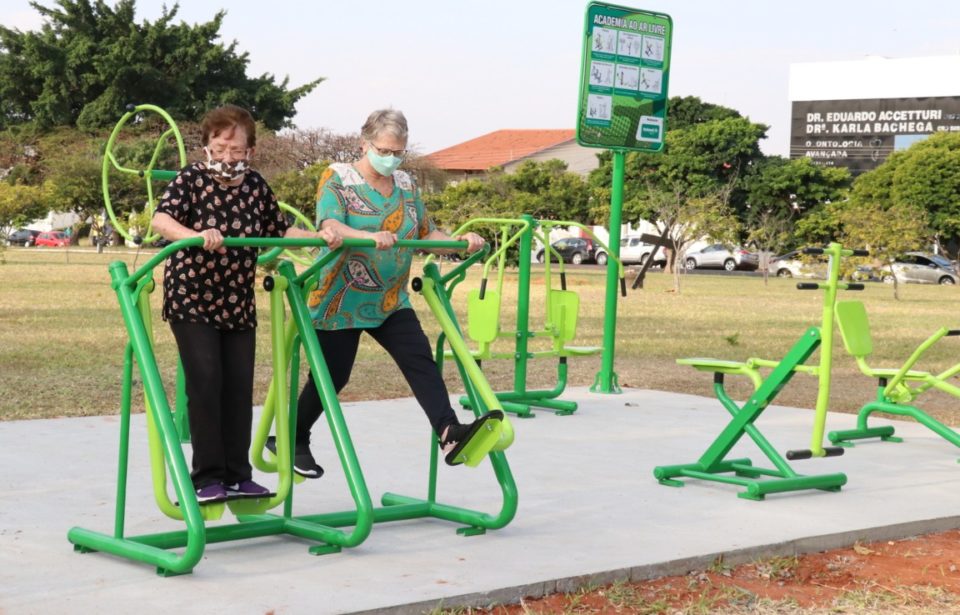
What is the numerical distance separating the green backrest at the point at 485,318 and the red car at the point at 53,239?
199 ft

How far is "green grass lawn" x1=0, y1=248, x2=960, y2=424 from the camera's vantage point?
10577 millimetres

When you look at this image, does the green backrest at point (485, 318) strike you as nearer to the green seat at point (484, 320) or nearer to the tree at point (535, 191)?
the green seat at point (484, 320)

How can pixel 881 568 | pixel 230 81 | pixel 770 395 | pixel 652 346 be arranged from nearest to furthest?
1. pixel 881 568
2. pixel 770 395
3. pixel 652 346
4. pixel 230 81

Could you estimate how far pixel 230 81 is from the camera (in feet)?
203

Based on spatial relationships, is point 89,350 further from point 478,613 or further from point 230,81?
point 230,81

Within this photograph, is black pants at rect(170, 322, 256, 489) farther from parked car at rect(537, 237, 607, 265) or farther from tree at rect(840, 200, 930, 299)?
parked car at rect(537, 237, 607, 265)

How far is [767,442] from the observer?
6.58 m

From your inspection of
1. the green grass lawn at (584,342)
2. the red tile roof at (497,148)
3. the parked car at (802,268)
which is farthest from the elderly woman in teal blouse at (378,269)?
the red tile roof at (497,148)

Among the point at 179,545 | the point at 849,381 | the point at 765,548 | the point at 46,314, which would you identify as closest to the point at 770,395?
the point at 765,548

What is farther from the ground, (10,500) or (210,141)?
(210,141)

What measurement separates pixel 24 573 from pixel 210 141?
153cm

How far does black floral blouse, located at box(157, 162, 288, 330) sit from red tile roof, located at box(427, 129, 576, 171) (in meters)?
75.8

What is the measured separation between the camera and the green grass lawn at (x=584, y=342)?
10577 millimetres

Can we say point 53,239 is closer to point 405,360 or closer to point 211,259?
point 405,360
